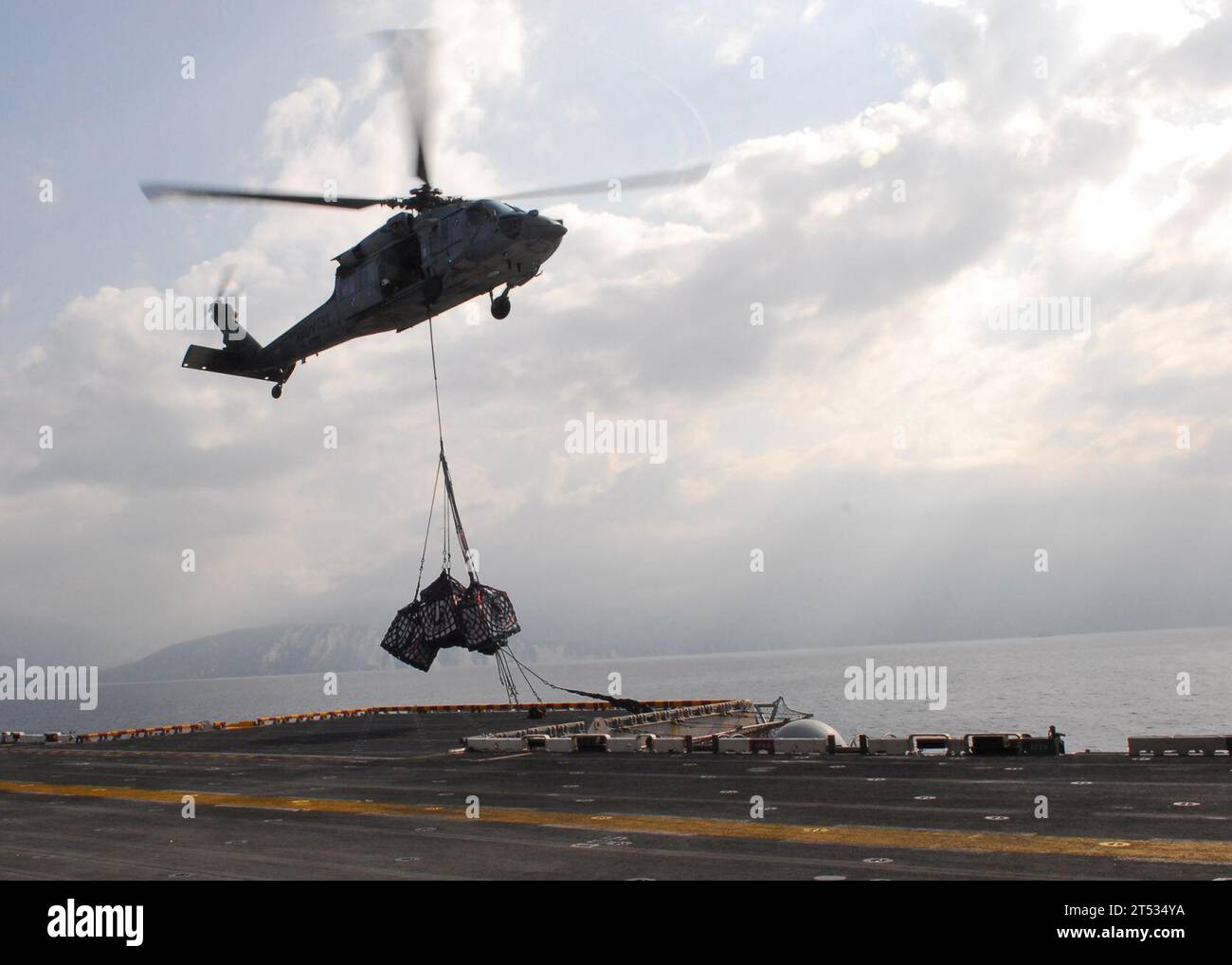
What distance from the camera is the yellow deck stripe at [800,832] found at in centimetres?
1664

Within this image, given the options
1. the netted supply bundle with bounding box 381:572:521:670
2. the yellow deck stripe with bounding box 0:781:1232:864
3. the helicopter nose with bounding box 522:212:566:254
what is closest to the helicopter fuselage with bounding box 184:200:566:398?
the helicopter nose with bounding box 522:212:566:254

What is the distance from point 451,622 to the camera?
60031 mm

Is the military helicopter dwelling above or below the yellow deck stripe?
above

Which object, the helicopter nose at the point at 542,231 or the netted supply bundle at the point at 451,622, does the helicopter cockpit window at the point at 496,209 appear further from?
the netted supply bundle at the point at 451,622

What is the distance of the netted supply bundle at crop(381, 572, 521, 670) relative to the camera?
59.1 meters

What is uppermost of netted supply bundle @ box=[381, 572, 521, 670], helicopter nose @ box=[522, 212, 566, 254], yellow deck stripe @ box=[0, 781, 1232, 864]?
helicopter nose @ box=[522, 212, 566, 254]

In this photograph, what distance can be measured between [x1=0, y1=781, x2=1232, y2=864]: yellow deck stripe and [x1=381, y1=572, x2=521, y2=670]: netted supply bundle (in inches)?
1089

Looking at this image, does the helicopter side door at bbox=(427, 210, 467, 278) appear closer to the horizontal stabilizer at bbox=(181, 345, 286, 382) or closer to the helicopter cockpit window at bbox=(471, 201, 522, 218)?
the helicopter cockpit window at bbox=(471, 201, 522, 218)

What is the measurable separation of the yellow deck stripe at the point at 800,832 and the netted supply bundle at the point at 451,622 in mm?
27653

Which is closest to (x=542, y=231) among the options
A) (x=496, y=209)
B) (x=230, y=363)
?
(x=496, y=209)

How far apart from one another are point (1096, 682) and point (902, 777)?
601ft

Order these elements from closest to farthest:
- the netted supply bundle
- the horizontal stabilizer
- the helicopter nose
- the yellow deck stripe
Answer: the yellow deck stripe
the helicopter nose
the horizontal stabilizer
the netted supply bundle

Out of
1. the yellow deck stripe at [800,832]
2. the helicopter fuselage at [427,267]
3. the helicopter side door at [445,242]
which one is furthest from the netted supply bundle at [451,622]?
the helicopter side door at [445,242]
